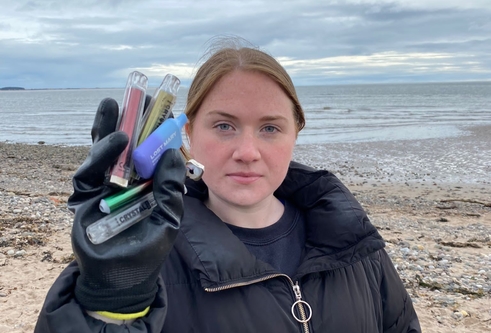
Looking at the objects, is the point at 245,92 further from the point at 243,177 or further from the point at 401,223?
the point at 401,223

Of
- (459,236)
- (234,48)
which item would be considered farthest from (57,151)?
(234,48)

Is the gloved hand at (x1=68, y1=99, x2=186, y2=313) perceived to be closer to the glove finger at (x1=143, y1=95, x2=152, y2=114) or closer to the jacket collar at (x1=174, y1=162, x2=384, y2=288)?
the glove finger at (x1=143, y1=95, x2=152, y2=114)

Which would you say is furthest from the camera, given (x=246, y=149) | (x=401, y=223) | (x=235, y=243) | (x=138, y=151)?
(x=401, y=223)

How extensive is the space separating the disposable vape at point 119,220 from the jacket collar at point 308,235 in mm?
483

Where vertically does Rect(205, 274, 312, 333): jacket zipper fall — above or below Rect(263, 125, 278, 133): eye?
below

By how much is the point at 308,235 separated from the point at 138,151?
4.14 feet

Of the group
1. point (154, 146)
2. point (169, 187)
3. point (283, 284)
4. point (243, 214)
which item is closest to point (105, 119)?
point (154, 146)

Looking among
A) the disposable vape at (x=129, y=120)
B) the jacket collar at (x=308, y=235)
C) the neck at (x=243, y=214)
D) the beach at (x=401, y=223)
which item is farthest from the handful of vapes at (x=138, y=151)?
the beach at (x=401, y=223)

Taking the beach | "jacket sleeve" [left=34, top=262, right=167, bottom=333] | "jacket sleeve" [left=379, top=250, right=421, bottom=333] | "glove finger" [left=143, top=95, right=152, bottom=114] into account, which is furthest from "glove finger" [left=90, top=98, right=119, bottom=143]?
the beach

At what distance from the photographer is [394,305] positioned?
2479 millimetres

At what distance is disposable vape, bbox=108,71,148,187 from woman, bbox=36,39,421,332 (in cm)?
4

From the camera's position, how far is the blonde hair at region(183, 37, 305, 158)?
2.44 m

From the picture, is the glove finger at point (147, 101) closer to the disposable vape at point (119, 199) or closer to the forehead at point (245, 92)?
the disposable vape at point (119, 199)

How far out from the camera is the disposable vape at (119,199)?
5.32 feet
